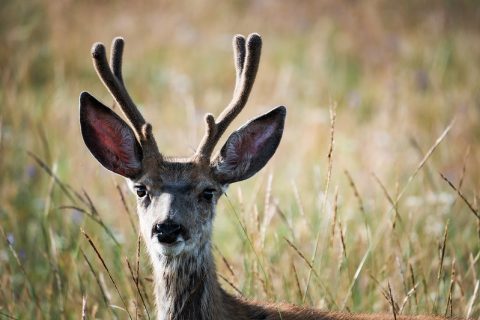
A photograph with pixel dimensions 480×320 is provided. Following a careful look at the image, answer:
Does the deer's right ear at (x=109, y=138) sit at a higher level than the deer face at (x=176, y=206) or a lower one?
higher

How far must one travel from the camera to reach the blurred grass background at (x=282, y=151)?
4.70 meters

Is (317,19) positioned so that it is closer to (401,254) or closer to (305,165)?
(305,165)

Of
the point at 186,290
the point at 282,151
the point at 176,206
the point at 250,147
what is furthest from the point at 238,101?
the point at 282,151

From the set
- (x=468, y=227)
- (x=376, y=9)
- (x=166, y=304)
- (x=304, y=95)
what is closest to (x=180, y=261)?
(x=166, y=304)

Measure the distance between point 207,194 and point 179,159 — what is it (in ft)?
0.88

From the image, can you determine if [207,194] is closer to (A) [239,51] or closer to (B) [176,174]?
(B) [176,174]

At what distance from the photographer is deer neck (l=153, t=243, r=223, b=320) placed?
400cm

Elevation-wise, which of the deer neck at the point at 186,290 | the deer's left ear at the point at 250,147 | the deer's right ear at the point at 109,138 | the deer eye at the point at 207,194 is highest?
the deer's right ear at the point at 109,138

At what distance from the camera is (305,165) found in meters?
7.84

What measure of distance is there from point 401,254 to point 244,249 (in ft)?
2.58

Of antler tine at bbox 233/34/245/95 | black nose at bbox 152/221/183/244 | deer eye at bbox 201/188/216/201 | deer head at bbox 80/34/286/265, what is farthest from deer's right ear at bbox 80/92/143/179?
antler tine at bbox 233/34/245/95

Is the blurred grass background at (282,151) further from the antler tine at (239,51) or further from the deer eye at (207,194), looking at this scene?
the antler tine at (239,51)

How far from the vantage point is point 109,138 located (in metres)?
4.24

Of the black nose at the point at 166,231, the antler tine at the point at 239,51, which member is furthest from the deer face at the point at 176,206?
the antler tine at the point at 239,51
